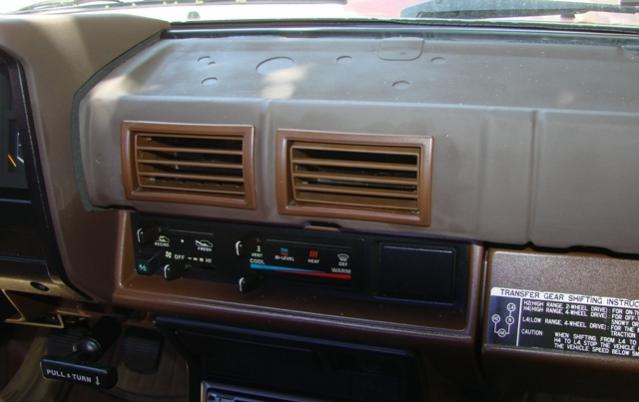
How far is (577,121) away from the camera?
4.38 ft

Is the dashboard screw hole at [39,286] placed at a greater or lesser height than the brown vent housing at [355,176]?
lesser

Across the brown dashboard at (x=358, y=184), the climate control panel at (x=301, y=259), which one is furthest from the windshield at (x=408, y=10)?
the climate control panel at (x=301, y=259)

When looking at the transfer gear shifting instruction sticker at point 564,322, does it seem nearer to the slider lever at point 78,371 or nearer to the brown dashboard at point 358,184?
the brown dashboard at point 358,184

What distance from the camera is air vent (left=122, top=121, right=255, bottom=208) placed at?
156 cm

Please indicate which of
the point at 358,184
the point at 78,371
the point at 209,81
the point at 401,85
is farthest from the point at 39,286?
the point at 401,85

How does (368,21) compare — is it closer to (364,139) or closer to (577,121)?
(364,139)

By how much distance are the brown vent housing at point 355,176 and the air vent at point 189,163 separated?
103 mm

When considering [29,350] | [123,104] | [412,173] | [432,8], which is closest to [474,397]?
[412,173]

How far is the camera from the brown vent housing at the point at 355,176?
1437mm

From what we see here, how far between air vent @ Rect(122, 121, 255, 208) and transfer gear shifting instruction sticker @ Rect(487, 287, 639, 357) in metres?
0.68

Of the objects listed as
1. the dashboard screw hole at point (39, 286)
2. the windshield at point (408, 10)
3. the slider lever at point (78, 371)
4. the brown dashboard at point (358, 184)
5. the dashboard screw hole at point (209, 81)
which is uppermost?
the windshield at point (408, 10)

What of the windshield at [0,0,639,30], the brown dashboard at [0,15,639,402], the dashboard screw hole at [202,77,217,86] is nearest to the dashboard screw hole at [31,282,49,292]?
the brown dashboard at [0,15,639,402]

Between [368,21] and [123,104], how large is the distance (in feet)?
2.36

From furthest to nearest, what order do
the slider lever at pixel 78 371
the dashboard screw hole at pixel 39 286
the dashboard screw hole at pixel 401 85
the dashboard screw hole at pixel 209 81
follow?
1. the slider lever at pixel 78 371
2. the dashboard screw hole at pixel 39 286
3. the dashboard screw hole at pixel 209 81
4. the dashboard screw hole at pixel 401 85
